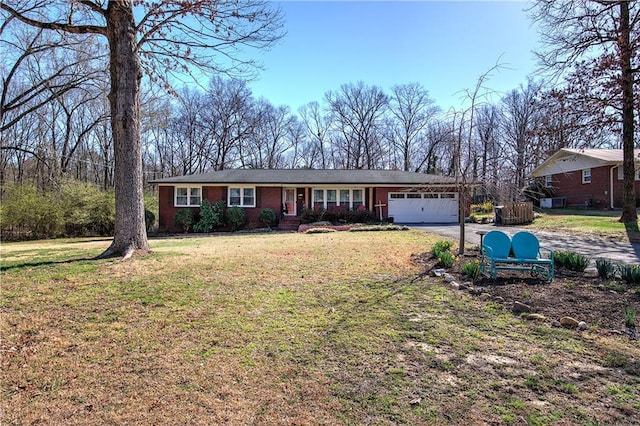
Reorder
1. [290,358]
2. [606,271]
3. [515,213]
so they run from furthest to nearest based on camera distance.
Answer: [515,213]
[606,271]
[290,358]

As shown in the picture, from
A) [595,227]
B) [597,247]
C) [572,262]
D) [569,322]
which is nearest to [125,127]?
[569,322]

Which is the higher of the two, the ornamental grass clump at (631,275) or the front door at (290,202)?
the front door at (290,202)

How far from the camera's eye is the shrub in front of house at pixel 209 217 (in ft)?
65.2

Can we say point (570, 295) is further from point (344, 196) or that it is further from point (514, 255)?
point (344, 196)

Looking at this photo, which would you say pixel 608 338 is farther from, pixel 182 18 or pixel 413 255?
pixel 182 18

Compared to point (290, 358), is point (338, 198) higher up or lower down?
higher up

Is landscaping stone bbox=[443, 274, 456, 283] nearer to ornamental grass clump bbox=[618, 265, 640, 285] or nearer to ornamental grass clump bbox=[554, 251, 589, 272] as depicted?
ornamental grass clump bbox=[554, 251, 589, 272]

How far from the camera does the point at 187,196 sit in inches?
824

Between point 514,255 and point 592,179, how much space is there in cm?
2397

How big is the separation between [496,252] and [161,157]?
41.2 m

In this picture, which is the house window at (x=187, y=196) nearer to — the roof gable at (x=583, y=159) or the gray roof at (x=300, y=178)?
the gray roof at (x=300, y=178)

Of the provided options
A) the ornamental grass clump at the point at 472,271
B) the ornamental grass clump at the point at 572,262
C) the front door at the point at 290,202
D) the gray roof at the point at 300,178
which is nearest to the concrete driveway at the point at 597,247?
the ornamental grass clump at the point at 572,262

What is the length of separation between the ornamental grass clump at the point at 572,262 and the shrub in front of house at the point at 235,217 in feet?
53.8

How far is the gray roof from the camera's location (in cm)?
2080
